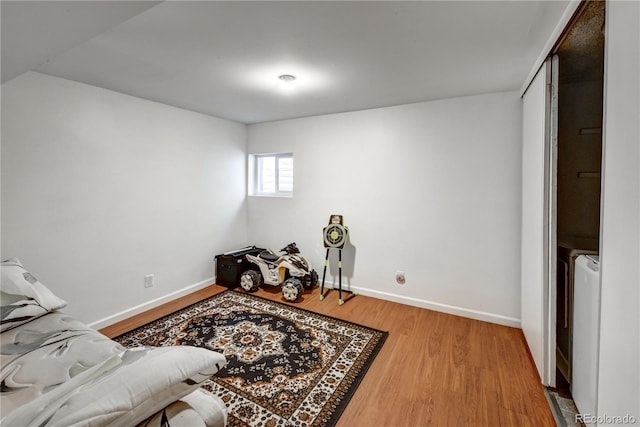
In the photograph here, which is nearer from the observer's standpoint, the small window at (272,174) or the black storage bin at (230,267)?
the black storage bin at (230,267)

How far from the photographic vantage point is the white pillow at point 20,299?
1593 millimetres

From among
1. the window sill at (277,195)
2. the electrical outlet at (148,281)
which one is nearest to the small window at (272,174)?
the window sill at (277,195)

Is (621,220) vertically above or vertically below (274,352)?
above

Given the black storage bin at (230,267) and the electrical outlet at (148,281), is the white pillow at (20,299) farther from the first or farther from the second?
the black storage bin at (230,267)

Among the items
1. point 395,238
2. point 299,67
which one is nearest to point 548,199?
point 395,238

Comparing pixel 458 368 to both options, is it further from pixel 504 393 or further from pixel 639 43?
pixel 639 43

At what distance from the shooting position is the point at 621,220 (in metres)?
0.94

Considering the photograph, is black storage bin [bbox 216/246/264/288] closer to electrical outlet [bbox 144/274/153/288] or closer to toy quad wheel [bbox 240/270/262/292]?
toy quad wheel [bbox 240/270/262/292]

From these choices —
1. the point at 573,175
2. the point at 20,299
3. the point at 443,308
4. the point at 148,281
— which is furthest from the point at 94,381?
the point at 573,175

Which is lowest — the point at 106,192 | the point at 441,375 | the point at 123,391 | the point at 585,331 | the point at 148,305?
the point at 441,375

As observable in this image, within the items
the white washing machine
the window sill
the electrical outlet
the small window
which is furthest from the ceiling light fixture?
the electrical outlet

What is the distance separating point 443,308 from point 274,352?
189cm

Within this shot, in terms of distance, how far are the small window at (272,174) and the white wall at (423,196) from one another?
10.0 inches

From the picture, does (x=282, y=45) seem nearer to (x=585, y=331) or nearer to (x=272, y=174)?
(x=585, y=331)
